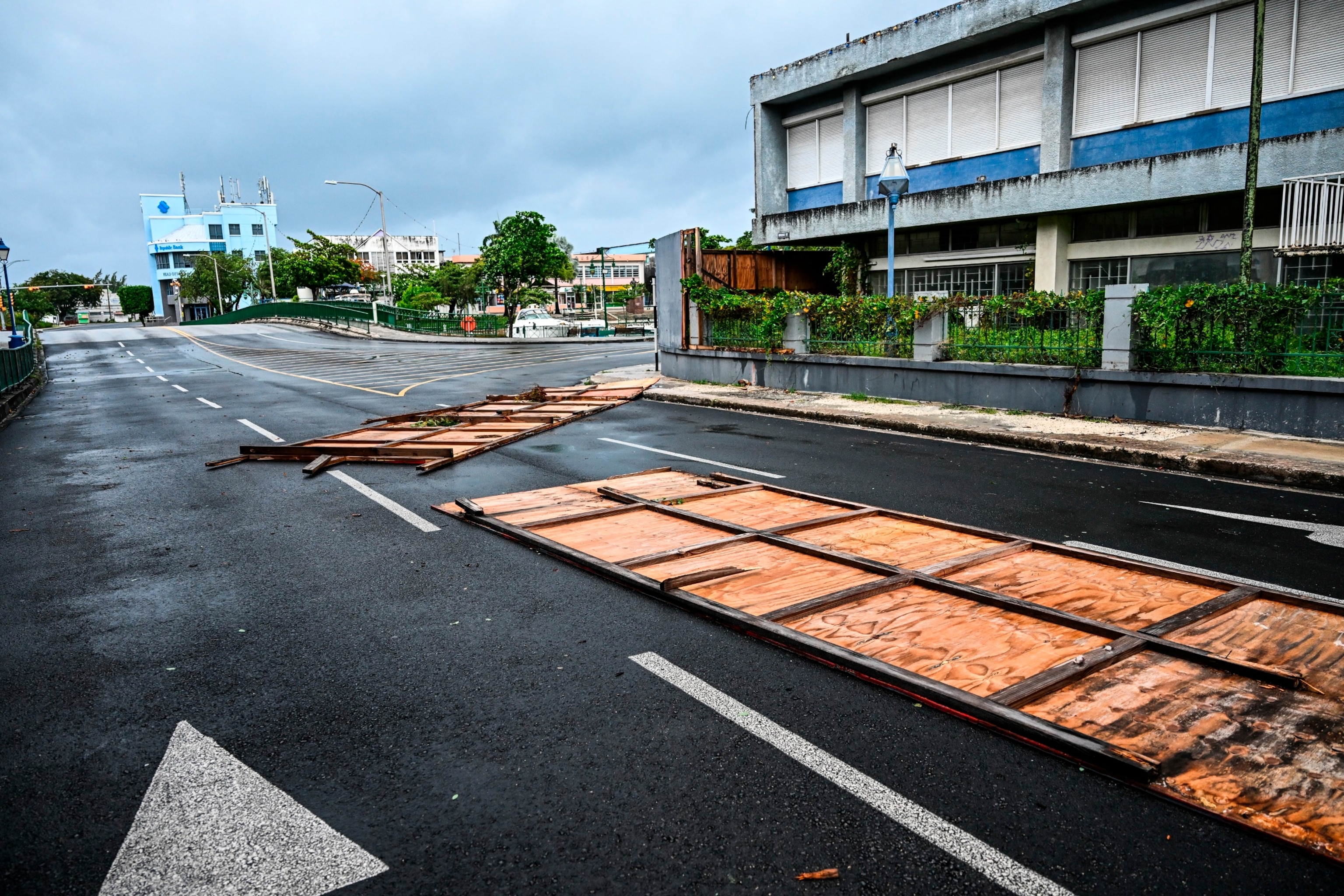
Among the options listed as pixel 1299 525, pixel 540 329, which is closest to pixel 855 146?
pixel 1299 525

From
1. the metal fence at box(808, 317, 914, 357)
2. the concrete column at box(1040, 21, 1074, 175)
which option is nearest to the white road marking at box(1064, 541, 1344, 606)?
the metal fence at box(808, 317, 914, 357)

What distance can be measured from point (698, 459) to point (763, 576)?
5410 mm

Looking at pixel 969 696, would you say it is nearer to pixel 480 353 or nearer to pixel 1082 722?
pixel 1082 722

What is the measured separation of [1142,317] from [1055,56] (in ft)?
37.4

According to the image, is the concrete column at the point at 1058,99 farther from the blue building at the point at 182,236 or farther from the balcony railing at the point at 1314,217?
the blue building at the point at 182,236

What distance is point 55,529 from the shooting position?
26.2 feet

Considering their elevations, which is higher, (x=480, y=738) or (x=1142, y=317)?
(x=1142, y=317)

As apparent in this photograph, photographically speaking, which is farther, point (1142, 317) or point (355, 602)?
point (1142, 317)

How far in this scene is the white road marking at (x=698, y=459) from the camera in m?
10.1

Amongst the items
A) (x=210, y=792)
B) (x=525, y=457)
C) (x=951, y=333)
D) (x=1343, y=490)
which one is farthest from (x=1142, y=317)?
(x=210, y=792)

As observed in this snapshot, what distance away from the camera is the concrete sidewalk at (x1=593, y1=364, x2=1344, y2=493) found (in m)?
9.43

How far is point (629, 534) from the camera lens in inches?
278

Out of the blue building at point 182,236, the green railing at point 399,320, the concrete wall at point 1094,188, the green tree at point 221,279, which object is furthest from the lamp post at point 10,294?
the blue building at point 182,236

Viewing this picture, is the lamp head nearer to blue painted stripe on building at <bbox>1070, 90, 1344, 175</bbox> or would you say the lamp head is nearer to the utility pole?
the utility pole
